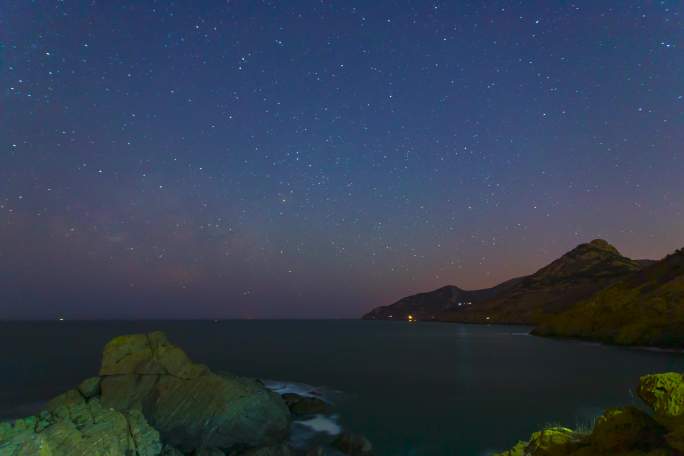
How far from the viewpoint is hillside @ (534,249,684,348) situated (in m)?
75.2

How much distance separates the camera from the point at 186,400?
2308 cm

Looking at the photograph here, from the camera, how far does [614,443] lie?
7887 mm

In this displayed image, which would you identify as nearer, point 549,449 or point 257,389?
point 549,449

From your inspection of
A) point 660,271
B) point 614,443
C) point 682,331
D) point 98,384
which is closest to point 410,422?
point 98,384

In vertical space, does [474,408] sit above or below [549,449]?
below

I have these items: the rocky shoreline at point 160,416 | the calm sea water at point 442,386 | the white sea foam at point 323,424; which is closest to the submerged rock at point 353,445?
the rocky shoreline at point 160,416

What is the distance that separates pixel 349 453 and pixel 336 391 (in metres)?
20.5

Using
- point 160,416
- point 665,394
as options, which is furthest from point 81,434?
point 665,394

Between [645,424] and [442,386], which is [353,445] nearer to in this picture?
[645,424]

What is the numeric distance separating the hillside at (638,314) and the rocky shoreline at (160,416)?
3123 inches

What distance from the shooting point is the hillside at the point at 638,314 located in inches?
2960

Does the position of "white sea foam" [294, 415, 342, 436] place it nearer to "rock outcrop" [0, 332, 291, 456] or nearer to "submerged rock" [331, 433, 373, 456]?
"rock outcrop" [0, 332, 291, 456]

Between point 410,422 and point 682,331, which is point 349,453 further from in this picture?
point 682,331

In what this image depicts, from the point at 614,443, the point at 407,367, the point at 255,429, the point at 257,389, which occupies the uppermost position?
the point at 614,443
